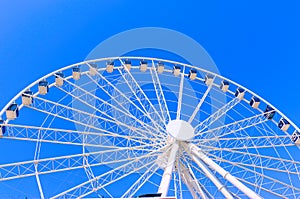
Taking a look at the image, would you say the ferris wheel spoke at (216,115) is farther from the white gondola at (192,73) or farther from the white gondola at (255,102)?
the white gondola at (192,73)

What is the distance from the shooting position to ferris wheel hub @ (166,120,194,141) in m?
26.6

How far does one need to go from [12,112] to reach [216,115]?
14600 mm

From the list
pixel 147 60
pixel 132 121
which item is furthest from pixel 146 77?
pixel 132 121

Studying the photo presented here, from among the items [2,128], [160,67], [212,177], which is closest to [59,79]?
[2,128]

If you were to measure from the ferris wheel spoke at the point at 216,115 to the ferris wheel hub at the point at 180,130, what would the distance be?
1.73 m

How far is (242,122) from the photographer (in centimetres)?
3014

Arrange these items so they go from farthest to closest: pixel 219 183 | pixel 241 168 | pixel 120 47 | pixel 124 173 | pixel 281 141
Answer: pixel 120 47
pixel 281 141
pixel 241 168
pixel 124 173
pixel 219 183

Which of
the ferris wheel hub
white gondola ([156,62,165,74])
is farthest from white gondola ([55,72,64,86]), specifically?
white gondola ([156,62,165,74])

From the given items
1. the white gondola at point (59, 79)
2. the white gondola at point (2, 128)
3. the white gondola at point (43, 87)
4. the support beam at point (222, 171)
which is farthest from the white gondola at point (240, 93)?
the white gondola at point (2, 128)

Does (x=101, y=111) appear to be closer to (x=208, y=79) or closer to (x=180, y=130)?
(x=180, y=130)

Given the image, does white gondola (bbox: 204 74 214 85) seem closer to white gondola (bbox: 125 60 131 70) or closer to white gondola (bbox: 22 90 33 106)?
white gondola (bbox: 125 60 131 70)

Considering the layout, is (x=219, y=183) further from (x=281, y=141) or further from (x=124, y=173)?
(x=281, y=141)

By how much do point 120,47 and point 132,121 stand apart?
259 inches

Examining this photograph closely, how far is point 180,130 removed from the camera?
27.0 m
